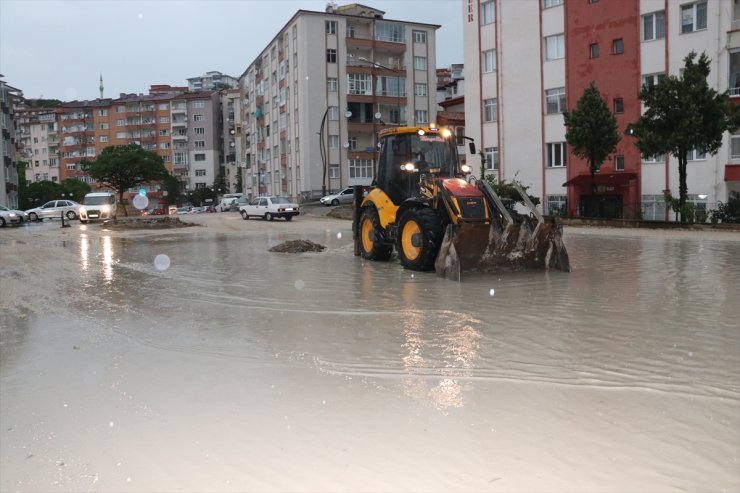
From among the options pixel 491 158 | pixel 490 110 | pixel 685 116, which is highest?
pixel 490 110

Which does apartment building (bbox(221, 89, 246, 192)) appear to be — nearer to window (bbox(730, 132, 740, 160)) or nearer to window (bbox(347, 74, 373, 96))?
window (bbox(347, 74, 373, 96))

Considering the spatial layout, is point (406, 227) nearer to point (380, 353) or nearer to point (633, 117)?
point (380, 353)

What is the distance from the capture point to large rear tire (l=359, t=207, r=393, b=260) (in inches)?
586

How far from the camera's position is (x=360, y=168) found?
67.2m

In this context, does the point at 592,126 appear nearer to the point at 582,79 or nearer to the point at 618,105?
the point at 618,105

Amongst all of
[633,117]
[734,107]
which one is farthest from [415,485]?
[633,117]

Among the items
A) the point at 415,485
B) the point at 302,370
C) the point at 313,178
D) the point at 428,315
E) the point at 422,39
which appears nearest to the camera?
the point at 415,485

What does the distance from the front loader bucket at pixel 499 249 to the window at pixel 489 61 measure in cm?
3503

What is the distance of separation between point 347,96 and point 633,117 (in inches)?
1327

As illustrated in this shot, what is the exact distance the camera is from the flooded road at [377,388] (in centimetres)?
387

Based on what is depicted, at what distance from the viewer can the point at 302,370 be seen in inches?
236

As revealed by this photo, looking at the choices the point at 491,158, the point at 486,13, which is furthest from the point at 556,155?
the point at 486,13

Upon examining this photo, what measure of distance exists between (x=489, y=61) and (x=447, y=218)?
3561 centimetres

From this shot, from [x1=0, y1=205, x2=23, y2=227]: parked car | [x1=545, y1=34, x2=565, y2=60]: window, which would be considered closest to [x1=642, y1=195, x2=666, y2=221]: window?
[x1=545, y1=34, x2=565, y2=60]: window
